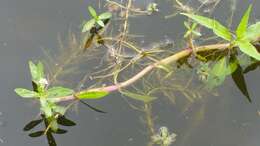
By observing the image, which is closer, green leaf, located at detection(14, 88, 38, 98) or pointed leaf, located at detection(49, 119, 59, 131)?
green leaf, located at detection(14, 88, 38, 98)

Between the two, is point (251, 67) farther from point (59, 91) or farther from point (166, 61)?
point (59, 91)

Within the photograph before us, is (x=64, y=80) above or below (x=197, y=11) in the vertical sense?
below

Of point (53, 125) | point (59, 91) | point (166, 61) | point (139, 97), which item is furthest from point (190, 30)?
point (53, 125)

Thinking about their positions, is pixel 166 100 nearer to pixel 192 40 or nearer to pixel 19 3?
pixel 192 40

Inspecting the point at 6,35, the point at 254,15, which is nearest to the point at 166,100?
the point at 254,15

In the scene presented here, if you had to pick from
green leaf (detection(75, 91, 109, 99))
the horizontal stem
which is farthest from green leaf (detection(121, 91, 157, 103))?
green leaf (detection(75, 91, 109, 99))

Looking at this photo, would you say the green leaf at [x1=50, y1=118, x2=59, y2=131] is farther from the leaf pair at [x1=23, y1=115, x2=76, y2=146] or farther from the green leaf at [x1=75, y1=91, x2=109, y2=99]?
the green leaf at [x1=75, y1=91, x2=109, y2=99]
